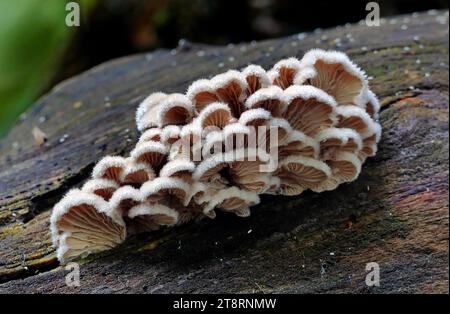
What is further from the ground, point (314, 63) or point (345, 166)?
point (314, 63)

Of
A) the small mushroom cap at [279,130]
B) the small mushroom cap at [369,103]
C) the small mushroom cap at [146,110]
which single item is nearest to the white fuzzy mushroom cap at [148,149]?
the small mushroom cap at [146,110]

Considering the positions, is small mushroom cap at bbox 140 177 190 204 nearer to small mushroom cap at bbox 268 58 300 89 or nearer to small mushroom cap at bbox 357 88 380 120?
small mushroom cap at bbox 268 58 300 89

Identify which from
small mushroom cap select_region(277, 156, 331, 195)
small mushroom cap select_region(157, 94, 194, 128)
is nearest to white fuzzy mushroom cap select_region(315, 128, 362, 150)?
small mushroom cap select_region(277, 156, 331, 195)

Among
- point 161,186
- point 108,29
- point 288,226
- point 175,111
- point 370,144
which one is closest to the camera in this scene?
point 161,186

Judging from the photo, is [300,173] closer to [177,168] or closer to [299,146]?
[299,146]

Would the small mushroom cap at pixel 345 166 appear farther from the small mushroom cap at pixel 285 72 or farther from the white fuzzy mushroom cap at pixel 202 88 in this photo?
the white fuzzy mushroom cap at pixel 202 88

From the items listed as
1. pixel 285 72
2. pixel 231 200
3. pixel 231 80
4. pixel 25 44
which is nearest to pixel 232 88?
pixel 231 80
